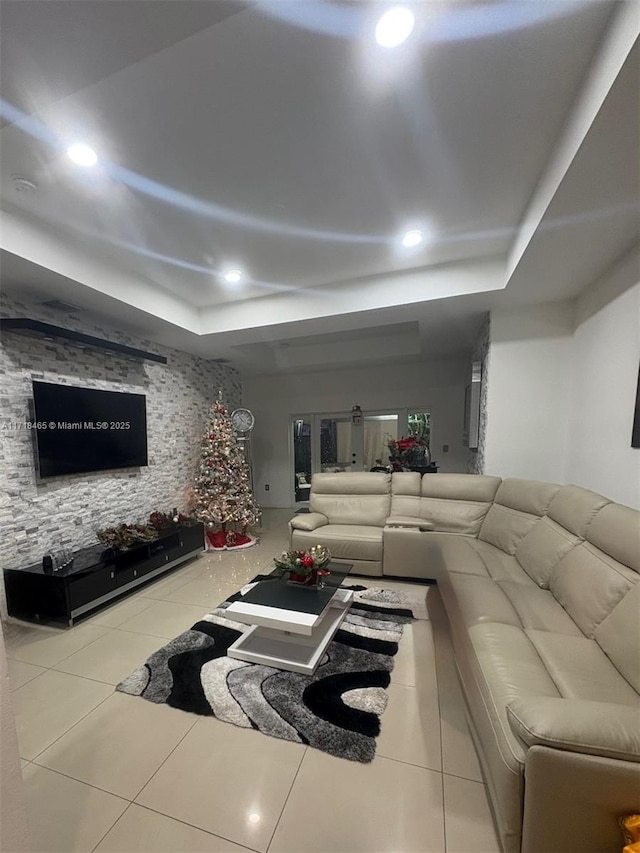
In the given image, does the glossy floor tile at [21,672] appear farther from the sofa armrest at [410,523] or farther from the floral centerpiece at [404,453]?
the floral centerpiece at [404,453]

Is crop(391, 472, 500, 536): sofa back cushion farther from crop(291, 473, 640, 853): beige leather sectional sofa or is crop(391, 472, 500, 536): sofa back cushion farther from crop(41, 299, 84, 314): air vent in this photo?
crop(41, 299, 84, 314): air vent

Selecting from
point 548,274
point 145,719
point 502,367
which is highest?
point 548,274

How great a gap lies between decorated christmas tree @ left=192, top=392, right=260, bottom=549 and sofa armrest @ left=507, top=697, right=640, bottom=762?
3785mm

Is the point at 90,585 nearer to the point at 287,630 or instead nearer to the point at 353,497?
the point at 287,630

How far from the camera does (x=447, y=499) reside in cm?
354

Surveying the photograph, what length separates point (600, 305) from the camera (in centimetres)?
262

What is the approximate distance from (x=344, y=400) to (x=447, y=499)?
3.06 metres

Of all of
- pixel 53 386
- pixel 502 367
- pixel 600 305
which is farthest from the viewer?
pixel 502 367

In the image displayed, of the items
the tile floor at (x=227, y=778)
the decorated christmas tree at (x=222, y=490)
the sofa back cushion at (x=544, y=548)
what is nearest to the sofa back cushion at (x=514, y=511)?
the sofa back cushion at (x=544, y=548)

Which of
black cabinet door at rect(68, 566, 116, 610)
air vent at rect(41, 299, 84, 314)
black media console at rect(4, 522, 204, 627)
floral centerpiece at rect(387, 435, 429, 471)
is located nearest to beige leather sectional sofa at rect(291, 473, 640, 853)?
floral centerpiece at rect(387, 435, 429, 471)

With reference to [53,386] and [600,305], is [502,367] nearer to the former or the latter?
[600,305]

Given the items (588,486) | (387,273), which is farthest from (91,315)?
(588,486)

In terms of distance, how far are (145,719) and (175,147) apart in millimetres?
2942

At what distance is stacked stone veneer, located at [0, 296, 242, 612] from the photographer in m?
2.67
